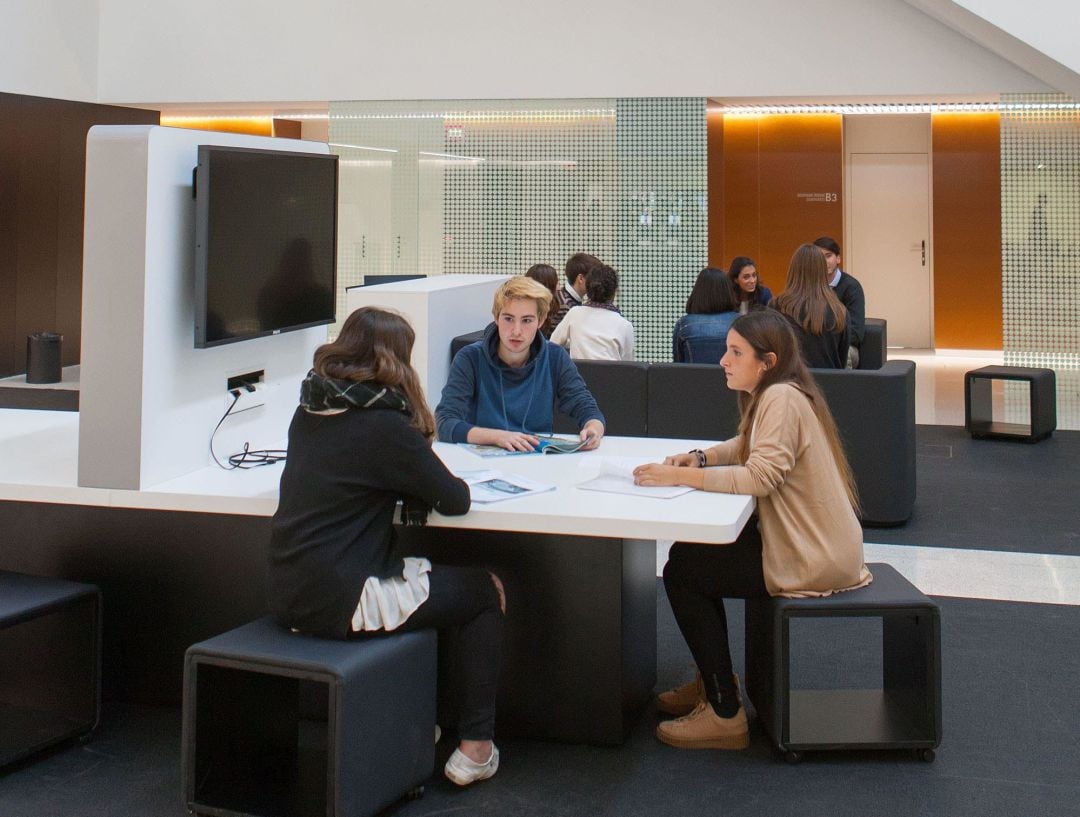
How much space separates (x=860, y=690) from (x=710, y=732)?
0.59 m

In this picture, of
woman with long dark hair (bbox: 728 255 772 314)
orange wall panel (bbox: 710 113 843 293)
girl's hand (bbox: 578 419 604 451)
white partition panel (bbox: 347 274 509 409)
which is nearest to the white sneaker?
girl's hand (bbox: 578 419 604 451)

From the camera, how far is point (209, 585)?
393 cm

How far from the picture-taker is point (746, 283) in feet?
28.7

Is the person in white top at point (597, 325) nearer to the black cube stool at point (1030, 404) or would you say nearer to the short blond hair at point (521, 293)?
the short blond hair at point (521, 293)

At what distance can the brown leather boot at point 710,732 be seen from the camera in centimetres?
364

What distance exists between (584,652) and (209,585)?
48.0 inches

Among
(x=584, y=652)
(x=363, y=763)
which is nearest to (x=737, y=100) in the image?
(x=584, y=652)

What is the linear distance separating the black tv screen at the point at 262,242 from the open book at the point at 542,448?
0.67 metres

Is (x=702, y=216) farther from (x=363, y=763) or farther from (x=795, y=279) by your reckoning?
(x=363, y=763)

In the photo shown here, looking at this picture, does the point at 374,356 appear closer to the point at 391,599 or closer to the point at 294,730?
the point at 391,599

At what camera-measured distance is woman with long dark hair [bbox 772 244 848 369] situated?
6535 mm

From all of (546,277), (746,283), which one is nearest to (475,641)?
(546,277)

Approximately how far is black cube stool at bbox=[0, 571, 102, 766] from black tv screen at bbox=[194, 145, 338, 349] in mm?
847

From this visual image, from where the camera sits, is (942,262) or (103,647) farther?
(942,262)
